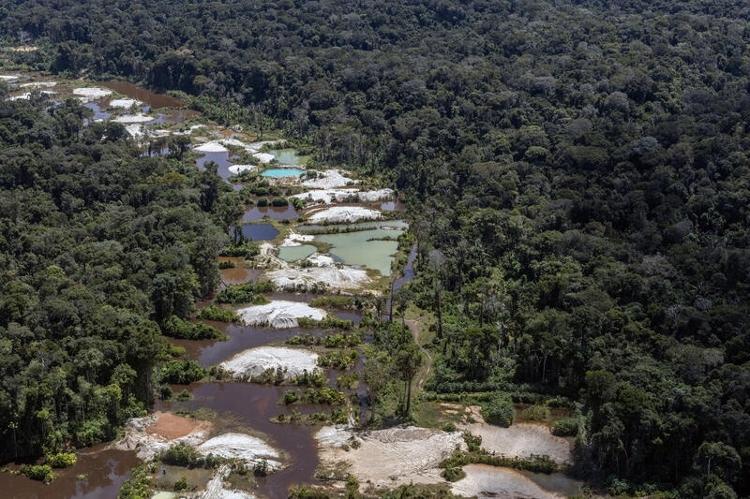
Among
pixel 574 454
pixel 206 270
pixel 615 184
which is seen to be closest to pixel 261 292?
pixel 206 270

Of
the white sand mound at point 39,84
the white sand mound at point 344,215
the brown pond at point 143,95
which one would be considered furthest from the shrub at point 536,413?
the white sand mound at point 39,84

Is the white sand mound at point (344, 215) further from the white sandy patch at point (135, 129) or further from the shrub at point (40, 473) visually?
the shrub at point (40, 473)

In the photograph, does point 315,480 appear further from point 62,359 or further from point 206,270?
point 206,270

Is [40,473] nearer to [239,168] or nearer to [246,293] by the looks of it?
[246,293]

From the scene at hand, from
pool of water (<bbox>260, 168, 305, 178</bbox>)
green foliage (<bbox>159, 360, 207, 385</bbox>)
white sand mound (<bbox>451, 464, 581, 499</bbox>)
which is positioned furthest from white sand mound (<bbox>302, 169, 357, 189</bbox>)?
white sand mound (<bbox>451, 464, 581, 499</bbox>)

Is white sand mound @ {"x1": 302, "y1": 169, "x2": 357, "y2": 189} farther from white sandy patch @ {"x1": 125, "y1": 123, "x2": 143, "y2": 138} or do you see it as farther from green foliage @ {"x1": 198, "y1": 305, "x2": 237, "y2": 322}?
green foliage @ {"x1": 198, "y1": 305, "x2": 237, "y2": 322}
